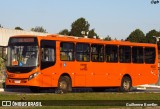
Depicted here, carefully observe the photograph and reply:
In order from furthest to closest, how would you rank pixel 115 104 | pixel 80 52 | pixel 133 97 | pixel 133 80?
1. pixel 133 80
2. pixel 80 52
3. pixel 133 97
4. pixel 115 104

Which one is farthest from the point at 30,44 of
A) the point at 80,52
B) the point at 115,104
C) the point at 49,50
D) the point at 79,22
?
the point at 79,22

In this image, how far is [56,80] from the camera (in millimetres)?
28109

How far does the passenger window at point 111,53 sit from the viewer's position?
103ft

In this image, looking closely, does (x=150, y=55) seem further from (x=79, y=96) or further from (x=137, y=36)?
(x=137, y=36)

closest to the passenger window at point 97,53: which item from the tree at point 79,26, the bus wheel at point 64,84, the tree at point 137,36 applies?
the bus wheel at point 64,84

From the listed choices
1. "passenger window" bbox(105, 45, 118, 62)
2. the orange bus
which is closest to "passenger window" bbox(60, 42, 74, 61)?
the orange bus

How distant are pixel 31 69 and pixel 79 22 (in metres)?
126

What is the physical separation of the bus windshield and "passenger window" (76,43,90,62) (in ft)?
10.1

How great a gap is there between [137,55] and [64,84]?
7.03 metres

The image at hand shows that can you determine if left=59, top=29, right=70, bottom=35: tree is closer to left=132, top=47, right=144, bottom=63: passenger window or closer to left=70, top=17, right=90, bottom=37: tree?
left=70, top=17, right=90, bottom=37: tree

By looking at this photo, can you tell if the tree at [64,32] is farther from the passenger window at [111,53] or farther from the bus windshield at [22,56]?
the bus windshield at [22,56]

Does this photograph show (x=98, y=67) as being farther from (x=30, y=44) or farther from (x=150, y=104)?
(x=150, y=104)

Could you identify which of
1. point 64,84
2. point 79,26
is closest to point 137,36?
point 79,26

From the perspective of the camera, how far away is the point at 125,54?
3259cm
